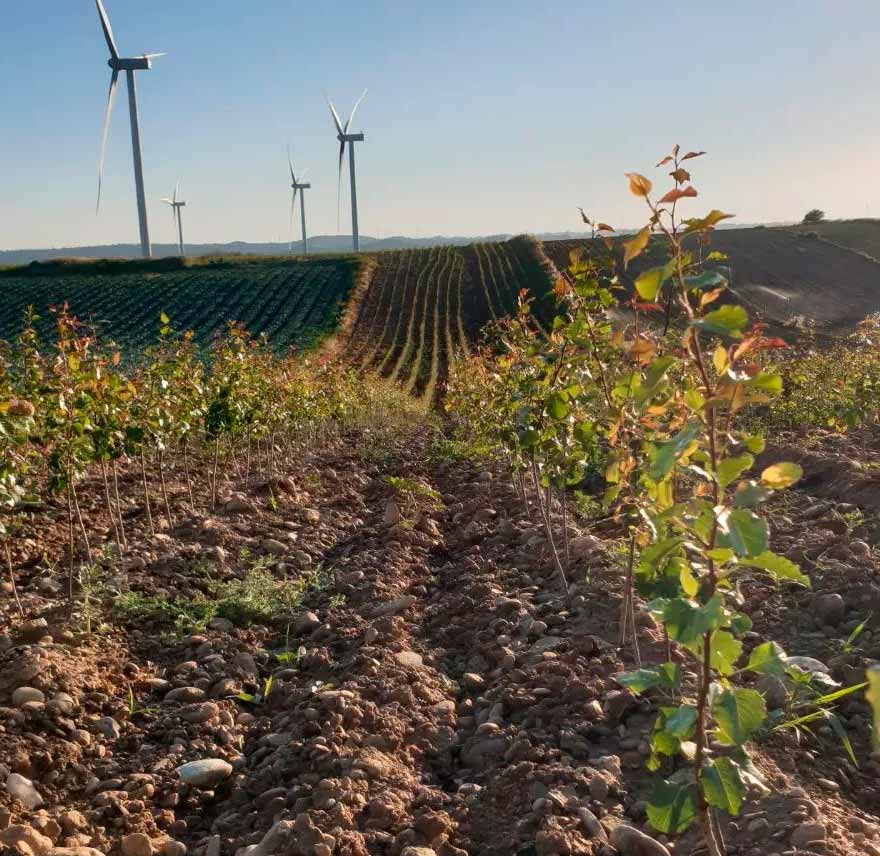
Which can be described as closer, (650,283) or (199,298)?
(650,283)

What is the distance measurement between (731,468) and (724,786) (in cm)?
78

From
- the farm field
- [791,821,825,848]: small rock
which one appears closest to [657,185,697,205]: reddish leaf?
[791,821,825,848]: small rock

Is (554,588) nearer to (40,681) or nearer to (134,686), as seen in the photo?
(134,686)

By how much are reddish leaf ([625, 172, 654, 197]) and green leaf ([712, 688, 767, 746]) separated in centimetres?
127

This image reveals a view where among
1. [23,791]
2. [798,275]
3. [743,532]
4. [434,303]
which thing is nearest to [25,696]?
[23,791]

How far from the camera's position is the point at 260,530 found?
756 cm

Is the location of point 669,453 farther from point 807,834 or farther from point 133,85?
point 133,85

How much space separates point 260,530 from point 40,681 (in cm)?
336

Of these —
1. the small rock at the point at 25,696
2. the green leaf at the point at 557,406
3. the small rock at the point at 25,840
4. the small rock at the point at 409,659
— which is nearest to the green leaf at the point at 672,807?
the small rock at the point at 25,840

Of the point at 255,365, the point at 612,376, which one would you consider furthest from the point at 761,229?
the point at 612,376

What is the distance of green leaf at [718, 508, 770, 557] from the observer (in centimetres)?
172

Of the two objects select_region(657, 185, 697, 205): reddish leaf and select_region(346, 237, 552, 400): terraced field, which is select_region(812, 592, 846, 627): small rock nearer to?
select_region(657, 185, 697, 205): reddish leaf

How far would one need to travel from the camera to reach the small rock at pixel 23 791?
135 inches

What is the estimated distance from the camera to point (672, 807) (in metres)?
2.05
